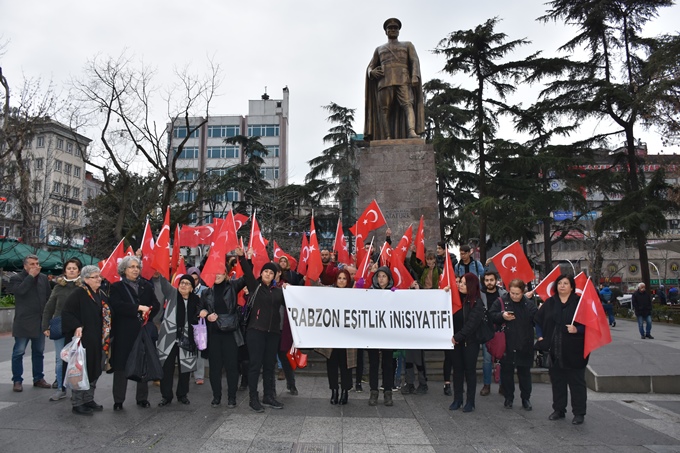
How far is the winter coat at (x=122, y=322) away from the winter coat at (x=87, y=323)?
17 cm

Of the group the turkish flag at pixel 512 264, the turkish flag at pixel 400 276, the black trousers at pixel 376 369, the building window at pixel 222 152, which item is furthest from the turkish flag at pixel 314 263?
the building window at pixel 222 152

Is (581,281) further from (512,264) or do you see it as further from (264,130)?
(264,130)

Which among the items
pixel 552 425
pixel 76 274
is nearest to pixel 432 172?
pixel 552 425

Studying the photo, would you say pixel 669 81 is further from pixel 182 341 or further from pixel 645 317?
pixel 182 341

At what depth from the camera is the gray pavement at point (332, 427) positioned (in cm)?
502

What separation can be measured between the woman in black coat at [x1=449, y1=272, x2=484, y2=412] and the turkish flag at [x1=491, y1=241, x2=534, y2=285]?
164 centimetres

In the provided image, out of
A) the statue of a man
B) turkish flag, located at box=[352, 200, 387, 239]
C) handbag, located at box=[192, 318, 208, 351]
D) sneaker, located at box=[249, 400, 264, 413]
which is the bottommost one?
sneaker, located at box=[249, 400, 264, 413]

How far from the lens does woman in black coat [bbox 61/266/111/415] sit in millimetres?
6074

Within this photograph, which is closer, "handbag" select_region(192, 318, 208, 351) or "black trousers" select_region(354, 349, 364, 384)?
"handbag" select_region(192, 318, 208, 351)

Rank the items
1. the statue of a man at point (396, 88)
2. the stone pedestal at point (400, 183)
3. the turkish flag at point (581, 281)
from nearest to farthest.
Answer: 1. the turkish flag at point (581, 281)
2. the stone pedestal at point (400, 183)
3. the statue of a man at point (396, 88)

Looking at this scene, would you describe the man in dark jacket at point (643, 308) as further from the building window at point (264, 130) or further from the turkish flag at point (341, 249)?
the building window at point (264, 130)

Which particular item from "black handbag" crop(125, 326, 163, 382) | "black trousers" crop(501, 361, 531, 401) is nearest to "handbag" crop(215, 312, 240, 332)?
"black handbag" crop(125, 326, 163, 382)

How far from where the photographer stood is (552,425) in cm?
593

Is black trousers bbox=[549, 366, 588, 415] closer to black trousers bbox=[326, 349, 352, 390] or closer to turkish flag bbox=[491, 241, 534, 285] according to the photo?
turkish flag bbox=[491, 241, 534, 285]
